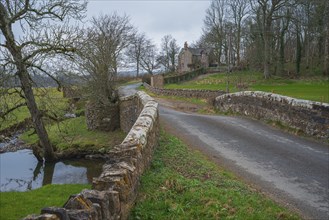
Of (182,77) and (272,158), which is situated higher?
(182,77)

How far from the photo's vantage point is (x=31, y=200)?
38.9 ft

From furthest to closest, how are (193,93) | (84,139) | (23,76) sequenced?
(193,93) < (84,139) < (23,76)

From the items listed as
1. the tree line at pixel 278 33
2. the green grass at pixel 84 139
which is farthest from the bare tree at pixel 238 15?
the green grass at pixel 84 139

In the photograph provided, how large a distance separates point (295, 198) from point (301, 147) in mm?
4205

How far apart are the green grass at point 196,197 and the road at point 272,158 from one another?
631 mm

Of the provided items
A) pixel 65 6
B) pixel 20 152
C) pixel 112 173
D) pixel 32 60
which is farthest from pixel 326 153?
pixel 20 152

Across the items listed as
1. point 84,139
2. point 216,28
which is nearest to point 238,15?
point 216,28

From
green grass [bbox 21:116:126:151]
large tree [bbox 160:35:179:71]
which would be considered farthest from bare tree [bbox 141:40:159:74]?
green grass [bbox 21:116:126:151]

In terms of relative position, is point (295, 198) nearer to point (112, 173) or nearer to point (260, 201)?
point (260, 201)

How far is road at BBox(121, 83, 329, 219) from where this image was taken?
666 cm

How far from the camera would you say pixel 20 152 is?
70.7 ft

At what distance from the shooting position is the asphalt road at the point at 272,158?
6664 mm

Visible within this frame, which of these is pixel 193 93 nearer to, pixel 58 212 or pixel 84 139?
pixel 84 139

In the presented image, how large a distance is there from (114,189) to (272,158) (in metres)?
6.19
